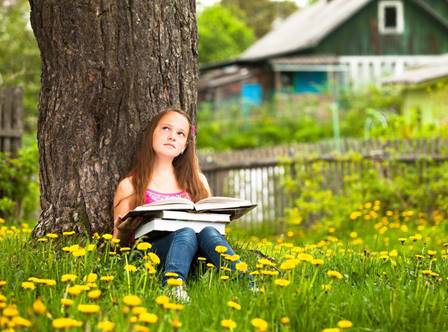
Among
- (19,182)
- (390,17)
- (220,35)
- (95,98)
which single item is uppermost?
(220,35)

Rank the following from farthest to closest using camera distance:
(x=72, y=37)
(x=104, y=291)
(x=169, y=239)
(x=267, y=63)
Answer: (x=267, y=63), (x=72, y=37), (x=169, y=239), (x=104, y=291)

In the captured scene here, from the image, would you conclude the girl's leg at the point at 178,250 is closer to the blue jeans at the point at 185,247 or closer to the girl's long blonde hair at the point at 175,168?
the blue jeans at the point at 185,247

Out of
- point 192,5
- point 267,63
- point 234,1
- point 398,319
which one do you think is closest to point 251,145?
point 267,63

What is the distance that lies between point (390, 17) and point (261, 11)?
26.3 m

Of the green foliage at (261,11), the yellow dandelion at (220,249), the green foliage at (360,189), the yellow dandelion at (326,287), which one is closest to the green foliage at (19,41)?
the green foliage at (360,189)

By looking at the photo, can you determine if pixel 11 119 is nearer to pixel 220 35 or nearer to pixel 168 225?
pixel 168 225

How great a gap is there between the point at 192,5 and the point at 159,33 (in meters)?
0.36

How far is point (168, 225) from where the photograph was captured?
14.0ft

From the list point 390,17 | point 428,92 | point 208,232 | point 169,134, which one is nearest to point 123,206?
point 169,134

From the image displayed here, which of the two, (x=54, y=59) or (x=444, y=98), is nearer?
(x=54, y=59)

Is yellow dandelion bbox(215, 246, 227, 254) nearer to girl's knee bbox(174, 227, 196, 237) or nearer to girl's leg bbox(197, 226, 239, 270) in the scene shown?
girl's leg bbox(197, 226, 239, 270)

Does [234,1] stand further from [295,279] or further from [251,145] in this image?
[295,279]

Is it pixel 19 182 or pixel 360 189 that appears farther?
pixel 360 189

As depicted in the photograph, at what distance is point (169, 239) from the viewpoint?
4.27 m
